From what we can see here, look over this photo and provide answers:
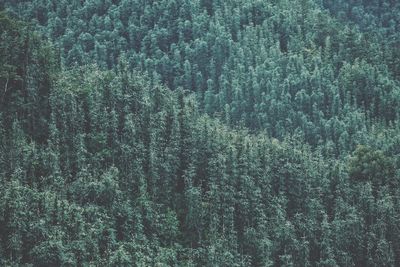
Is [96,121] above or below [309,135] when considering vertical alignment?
above

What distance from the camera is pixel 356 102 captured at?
128125mm

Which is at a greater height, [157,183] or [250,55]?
[157,183]

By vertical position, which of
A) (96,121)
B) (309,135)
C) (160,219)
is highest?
(96,121)

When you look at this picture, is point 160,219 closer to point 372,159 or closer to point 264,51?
point 372,159

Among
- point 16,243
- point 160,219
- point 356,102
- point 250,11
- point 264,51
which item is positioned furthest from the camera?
point 250,11

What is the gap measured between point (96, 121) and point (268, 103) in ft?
167

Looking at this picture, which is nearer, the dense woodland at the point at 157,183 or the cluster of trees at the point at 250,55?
the dense woodland at the point at 157,183

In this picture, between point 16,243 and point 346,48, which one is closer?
point 16,243

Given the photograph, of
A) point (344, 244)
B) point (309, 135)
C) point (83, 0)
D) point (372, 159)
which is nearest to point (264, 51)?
point (309, 135)

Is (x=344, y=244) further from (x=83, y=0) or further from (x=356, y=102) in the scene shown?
(x=83, y=0)

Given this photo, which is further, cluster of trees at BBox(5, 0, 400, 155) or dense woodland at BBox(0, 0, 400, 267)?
cluster of trees at BBox(5, 0, 400, 155)

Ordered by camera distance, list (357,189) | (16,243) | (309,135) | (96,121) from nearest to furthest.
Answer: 1. (16,243)
2. (96,121)
3. (357,189)
4. (309,135)

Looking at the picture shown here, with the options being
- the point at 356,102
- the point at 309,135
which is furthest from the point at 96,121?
the point at 356,102

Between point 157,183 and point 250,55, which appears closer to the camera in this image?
point 157,183
